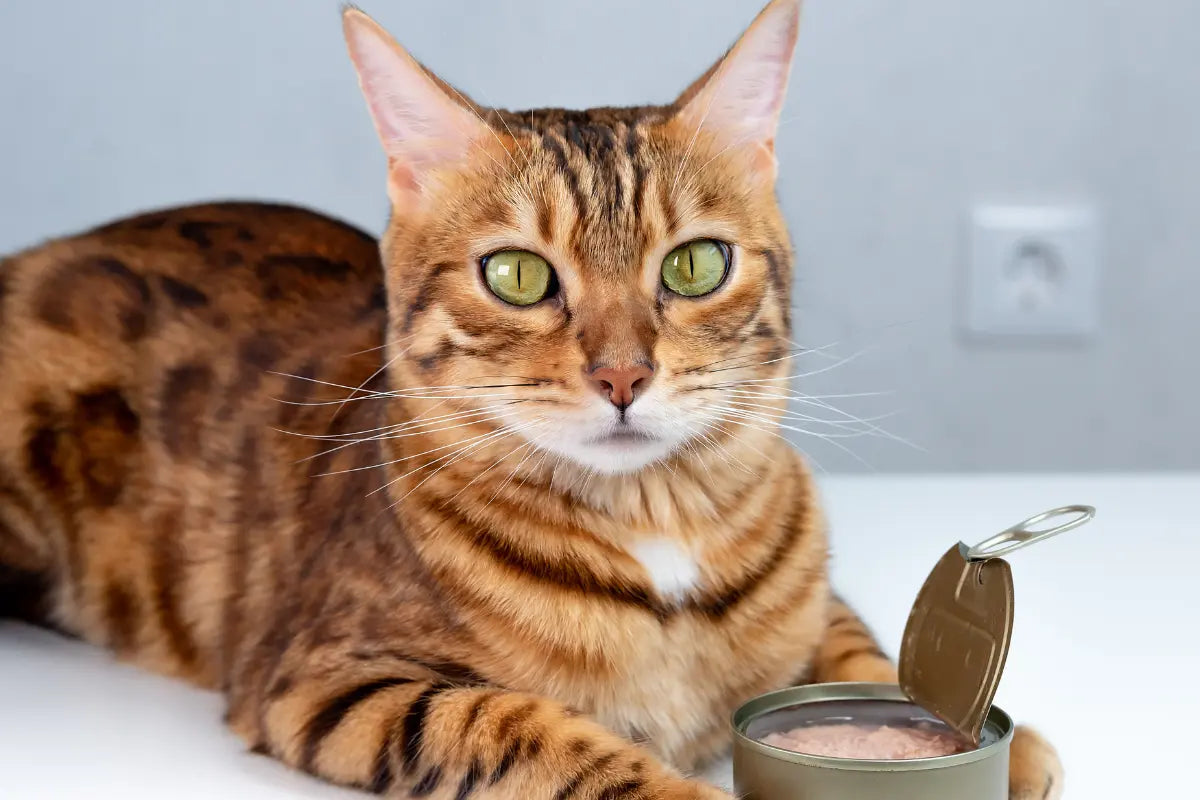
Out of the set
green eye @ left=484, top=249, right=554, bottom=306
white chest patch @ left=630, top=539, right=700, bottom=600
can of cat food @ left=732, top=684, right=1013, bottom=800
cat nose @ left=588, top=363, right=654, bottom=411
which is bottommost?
can of cat food @ left=732, top=684, right=1013, bottom=800

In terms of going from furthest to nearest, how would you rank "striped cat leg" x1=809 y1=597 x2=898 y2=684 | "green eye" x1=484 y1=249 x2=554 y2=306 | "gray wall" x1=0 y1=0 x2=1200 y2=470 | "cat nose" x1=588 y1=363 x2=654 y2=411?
"gray wall" x1=0 y1=0 x2=1200 y2=470 → "striped cat leg" x1=809 y1=597 x2=898 y2=684 → "green eye" x1=484 y1=249 x2=554 y2=306 → "cat nose" x1=588 y1=363 x2=654 y2=411

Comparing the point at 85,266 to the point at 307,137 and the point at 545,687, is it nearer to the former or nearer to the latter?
the point at 307,137

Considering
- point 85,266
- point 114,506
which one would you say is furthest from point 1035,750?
point 85,266

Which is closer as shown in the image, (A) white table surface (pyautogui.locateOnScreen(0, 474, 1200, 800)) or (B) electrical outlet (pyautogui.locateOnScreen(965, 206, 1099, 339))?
(A) white table surface (pyautogui.locateOnScreen(0, 474, 1200, 800))

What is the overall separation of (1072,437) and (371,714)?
67.9 inches

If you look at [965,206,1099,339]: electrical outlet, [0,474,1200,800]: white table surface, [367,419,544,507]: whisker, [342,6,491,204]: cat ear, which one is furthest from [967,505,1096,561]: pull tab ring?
[965,206,1099,339]: electrical outlet

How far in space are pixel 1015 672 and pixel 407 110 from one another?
861 millimetres

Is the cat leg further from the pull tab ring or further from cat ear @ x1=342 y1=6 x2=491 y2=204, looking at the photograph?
cat ear @ x1=342 y1=6 x2=491 y2=204

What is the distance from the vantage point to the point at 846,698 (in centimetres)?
120

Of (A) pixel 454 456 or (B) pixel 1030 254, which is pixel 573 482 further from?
(B) pixel 1030 254

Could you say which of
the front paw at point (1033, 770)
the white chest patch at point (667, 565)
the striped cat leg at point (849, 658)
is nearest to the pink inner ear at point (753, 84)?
the white chest patch at point (667, 565)

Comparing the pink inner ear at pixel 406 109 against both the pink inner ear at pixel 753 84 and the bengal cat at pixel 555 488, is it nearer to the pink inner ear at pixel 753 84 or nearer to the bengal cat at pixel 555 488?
the bengal cat at pixel 555 488

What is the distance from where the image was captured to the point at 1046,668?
1.53 metres

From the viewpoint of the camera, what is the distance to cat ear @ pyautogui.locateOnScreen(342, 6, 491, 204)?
1.29 meters
